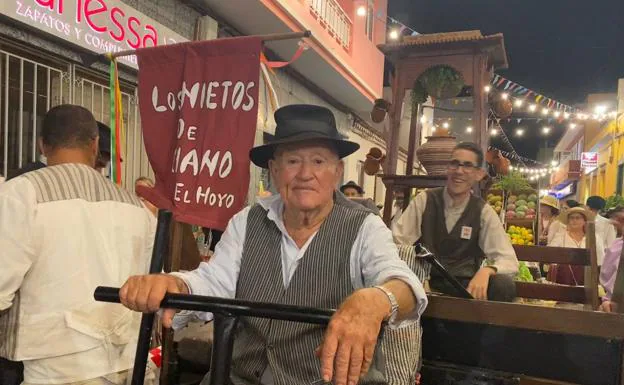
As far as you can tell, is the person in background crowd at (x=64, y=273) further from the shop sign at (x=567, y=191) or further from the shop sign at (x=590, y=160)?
the shop sign at (x=567, y=191)

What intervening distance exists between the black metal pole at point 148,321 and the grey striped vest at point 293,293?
0.48 m

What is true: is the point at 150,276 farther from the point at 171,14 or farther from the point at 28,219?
the point at 171,14

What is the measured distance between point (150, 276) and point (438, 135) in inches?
148

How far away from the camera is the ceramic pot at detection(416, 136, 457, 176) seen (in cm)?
455

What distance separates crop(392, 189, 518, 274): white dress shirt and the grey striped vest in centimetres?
175

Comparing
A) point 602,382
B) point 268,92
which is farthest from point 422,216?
point 602,382

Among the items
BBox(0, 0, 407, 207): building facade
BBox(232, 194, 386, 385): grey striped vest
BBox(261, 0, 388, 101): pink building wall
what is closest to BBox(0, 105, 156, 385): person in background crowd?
BBox(232, 194, 386, 385): grey striped vest

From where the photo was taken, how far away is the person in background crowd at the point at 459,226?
11.5ft

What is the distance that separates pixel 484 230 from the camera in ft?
11.8

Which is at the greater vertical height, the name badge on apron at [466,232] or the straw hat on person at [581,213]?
the straw hat on person at [581,213]

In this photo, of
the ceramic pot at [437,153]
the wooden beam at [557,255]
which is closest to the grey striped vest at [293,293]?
the ceramic pot at [437,153]

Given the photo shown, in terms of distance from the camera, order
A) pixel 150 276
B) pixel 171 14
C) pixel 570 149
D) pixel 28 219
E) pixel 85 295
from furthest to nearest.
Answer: pixel 570 149 < pixel 171 14 < pixel 85 295 < pixel 28 219 < pixel 150 276

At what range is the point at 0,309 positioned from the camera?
1933mm

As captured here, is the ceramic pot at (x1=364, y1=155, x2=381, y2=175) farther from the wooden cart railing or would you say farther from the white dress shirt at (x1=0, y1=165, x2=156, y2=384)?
the white dress shirt at (x1=0, y1=165, x2=156, y2=384)
